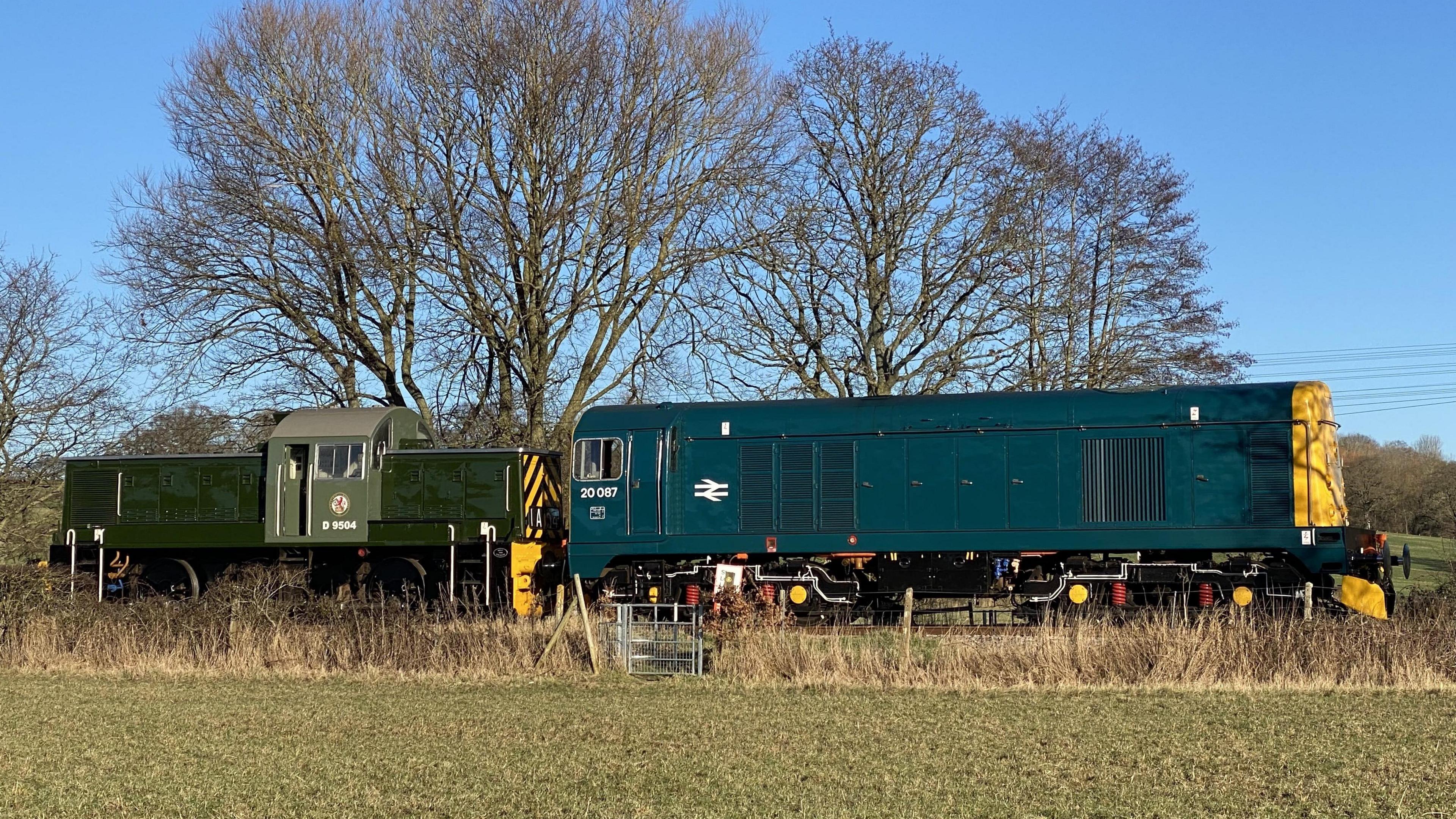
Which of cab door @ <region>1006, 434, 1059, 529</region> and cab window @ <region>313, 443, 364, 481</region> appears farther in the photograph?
cab window @ <region>313, 443, 364, 481</region>

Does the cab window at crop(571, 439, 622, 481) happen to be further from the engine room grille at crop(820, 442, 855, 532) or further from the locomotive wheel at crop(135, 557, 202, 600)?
the locomotive wheel at crop(135, 557, 202, 600)

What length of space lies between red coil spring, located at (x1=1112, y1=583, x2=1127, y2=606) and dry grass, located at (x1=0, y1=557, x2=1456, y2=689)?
1882mm

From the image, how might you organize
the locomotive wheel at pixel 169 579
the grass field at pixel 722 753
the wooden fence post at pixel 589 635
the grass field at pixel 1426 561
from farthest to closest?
the locomotive wheel at pixel 169 579, the grass field at pixel 1426 561, the wooden fence post at pixel 589 635, the grass field at pixel 722 753

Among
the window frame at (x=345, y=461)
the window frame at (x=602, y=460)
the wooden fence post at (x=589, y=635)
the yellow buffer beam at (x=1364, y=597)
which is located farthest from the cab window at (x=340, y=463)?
the yellow buffer beam at (x=1364, y=597)

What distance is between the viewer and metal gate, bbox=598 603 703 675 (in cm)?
1491

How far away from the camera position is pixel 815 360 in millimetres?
30312

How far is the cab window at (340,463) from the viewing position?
23.3 metres

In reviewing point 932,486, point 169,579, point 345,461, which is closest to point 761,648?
point 932,486

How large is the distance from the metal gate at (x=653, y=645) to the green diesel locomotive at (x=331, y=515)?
6910 millimetres

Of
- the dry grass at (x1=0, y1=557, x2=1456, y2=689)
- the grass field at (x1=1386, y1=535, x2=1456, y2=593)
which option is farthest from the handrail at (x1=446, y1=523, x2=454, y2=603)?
the grass field at (x1=1386, y1=535, x2=1456, y2=593)

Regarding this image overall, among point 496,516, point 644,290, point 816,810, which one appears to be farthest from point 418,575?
point 816,810

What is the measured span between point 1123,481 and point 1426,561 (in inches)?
750

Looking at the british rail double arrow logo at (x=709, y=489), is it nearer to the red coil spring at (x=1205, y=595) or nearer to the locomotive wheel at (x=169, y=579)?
the red coil spring at (x=1205, y=595)

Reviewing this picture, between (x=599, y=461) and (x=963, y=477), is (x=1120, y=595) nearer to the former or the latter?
(x=963, y=477)
